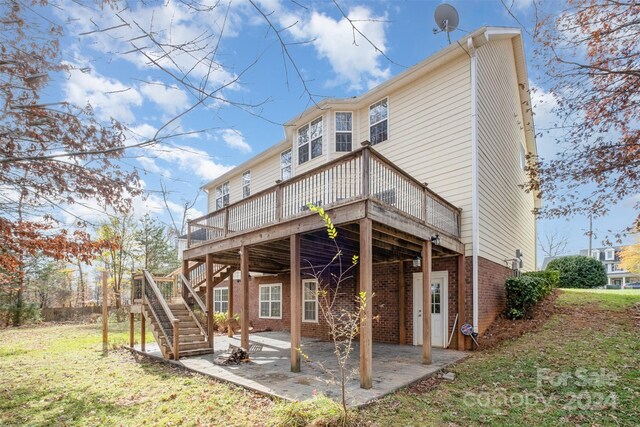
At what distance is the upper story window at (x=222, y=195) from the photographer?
65.7ft

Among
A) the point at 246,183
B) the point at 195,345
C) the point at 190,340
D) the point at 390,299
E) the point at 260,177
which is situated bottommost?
Answer: the point at 195,345

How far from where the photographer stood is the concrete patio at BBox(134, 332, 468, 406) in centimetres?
593

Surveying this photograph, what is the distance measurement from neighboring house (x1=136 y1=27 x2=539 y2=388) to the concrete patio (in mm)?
432

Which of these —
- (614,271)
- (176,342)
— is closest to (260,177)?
(176,342)

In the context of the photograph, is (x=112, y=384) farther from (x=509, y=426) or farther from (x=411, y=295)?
(x=411, y=295)

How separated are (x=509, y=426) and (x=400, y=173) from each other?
456cm

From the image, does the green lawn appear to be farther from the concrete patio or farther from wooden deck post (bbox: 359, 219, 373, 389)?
wooden deck post (bbox: 359, 219, 373, 389)

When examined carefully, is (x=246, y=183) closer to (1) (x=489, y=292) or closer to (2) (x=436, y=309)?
(2) (x=436, y=309)

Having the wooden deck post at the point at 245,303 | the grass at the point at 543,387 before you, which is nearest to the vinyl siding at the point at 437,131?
the grass at the point at 543,387

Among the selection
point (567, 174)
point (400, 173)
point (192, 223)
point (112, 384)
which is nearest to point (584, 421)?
point (400, 173)

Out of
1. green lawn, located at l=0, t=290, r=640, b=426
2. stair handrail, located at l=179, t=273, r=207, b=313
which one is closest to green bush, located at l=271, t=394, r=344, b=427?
green lawn, located at l=0, t=290, r=640, b=426

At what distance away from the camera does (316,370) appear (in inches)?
295

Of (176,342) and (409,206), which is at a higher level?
(409,206)

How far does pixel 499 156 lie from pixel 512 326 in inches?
214
